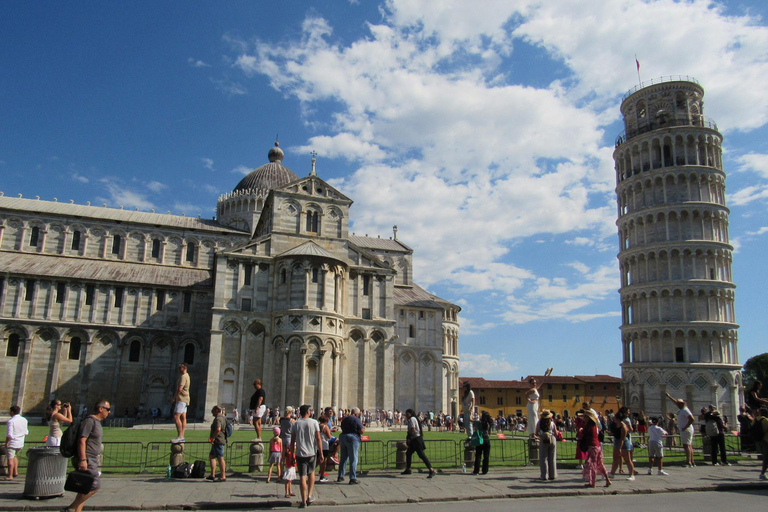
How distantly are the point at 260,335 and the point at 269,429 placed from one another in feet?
24.5

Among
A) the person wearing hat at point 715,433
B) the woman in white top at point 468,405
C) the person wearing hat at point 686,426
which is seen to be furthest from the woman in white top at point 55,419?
the person wearing hat at point 715,433

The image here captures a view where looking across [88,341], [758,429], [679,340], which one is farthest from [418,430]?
[679,340]

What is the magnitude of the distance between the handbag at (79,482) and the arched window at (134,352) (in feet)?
123

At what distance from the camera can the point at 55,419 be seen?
12.7 meters

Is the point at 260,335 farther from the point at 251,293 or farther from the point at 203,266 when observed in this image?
the point at 203,266

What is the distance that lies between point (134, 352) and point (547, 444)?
1463 inches

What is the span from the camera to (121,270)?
1812 inches

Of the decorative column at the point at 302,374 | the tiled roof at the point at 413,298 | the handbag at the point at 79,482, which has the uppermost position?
the tiled roof at the point at 413,298

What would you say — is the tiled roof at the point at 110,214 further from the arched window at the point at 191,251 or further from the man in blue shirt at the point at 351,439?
the man in blue shirt at the point at 351,439

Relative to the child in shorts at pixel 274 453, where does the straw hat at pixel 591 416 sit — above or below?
above

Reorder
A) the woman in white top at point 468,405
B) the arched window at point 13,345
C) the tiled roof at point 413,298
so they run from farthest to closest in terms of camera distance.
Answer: the tiled roof at point 413,298, the arched window at point 13,345, the woman in white top at point 468,405

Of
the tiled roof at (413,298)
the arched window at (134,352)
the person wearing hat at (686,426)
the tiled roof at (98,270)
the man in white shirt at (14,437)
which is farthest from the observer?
the tiled roof at (413,298)

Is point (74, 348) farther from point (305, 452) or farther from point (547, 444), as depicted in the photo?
point (547, 444)

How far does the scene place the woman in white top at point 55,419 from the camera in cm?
1230
